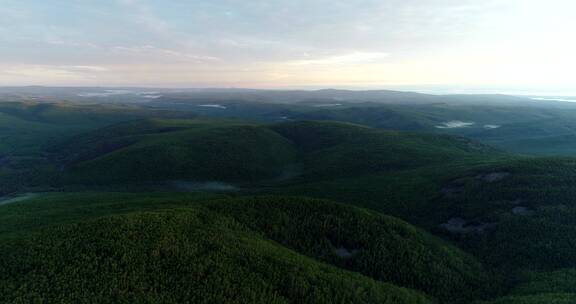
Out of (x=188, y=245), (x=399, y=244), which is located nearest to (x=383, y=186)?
(x=399, y=244)

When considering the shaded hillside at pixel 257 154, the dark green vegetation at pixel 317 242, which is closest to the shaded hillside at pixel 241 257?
the dark green vegetation at pixel 317 242

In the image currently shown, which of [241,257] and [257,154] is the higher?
[241,257]

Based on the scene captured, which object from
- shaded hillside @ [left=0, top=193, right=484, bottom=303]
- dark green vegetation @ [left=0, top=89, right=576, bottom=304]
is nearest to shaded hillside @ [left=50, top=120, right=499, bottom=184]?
dark green vegetation @ [left=0, top=89, right=576, bottom=304]

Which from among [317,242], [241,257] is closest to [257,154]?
[317,242]

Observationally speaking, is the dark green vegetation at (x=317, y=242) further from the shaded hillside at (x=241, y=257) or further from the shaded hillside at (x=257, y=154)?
the shaded hillside at (x=257, y=154)

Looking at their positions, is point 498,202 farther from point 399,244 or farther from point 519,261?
point 399,244

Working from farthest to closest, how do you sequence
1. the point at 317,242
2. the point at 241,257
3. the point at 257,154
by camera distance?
the point at 257,154, the point at 317,242, the point at 241,257

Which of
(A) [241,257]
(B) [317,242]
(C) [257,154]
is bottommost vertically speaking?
(C) [257,154]

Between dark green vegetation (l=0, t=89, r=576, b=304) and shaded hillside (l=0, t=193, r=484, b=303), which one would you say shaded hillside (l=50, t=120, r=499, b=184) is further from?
shaded hillside (l=0, t=193, r=484, b=303)

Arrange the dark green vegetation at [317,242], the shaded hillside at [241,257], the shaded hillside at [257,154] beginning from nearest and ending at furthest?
the shaded hillside at [241,257] → the dark green vegetation at [317,242] → the shaded hillside at [257,154]

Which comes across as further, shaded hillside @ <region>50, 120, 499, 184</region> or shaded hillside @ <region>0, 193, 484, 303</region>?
shaded hillside @ <region>50, 120, 499, 184</region>

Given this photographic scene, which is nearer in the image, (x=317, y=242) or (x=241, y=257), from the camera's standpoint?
(x=241, y=257)

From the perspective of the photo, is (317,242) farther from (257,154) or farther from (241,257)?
(257,154)

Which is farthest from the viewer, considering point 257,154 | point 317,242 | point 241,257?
point 257,154
